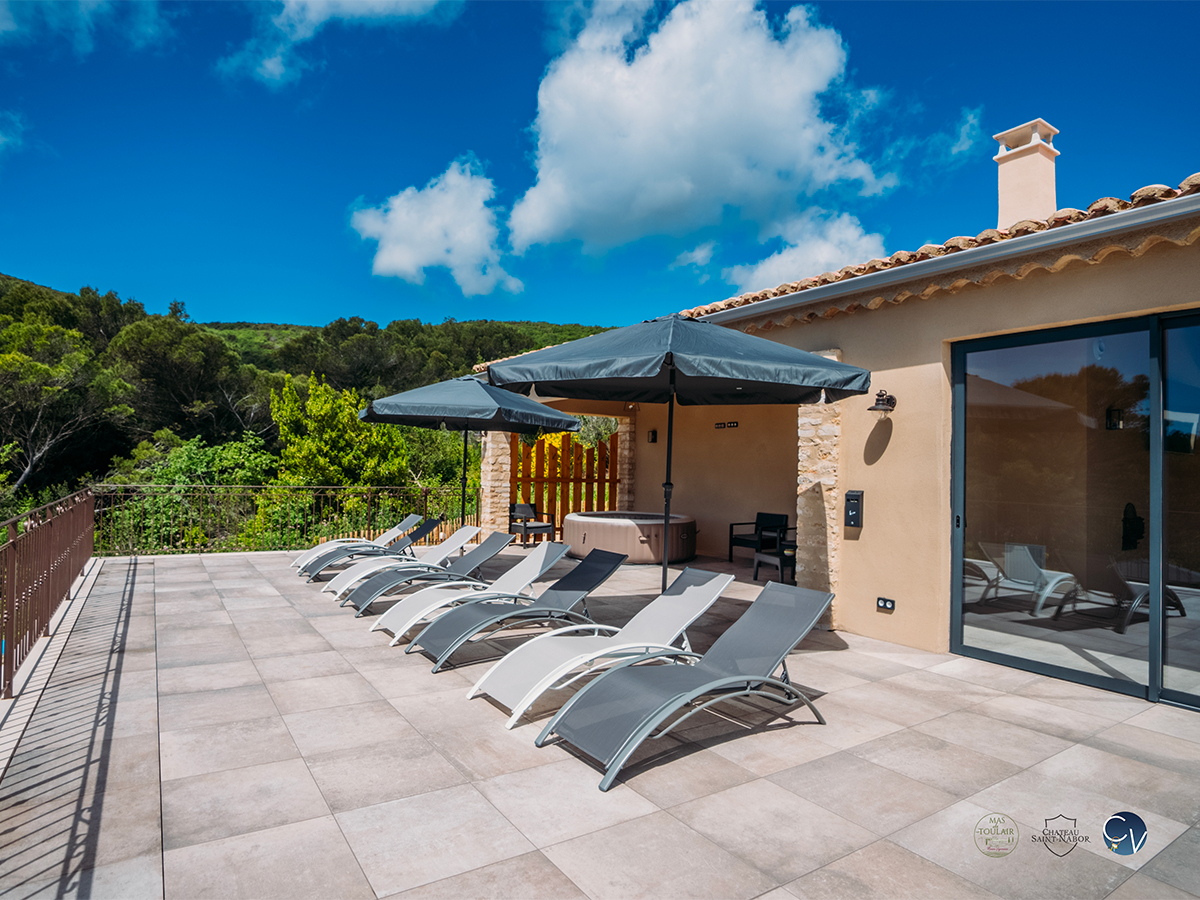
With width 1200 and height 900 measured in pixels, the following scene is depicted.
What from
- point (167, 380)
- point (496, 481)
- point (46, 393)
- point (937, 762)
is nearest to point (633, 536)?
point (496, 481)

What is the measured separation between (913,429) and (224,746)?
5365 millimetres

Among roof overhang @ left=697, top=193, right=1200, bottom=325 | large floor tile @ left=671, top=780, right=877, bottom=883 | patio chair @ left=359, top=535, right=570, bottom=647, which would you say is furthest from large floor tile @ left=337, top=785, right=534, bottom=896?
roof overhang @ left=697, top=193, right=1200, bottom=325

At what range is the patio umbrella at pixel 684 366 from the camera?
453 cm

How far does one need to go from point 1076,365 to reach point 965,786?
10.9ft

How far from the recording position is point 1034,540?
5191 mm

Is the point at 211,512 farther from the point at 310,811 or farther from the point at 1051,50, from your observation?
the point at 1051,50

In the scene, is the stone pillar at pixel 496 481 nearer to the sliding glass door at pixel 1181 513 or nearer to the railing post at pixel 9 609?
the railing post at pixel 9 609

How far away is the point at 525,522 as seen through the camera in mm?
11227

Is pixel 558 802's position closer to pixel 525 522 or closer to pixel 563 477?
pixel 525 522

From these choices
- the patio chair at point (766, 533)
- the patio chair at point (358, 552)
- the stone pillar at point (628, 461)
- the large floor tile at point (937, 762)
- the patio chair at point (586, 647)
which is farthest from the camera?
the stone pillar at point (628, 461)

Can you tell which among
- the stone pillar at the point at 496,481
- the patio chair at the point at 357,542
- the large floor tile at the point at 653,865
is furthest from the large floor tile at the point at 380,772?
the stone pillar at the point at 496,481

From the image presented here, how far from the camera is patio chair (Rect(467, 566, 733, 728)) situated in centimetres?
388

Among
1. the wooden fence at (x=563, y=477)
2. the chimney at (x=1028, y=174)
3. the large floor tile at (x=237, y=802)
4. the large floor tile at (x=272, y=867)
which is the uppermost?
the chimney at (x=1028, y=174)

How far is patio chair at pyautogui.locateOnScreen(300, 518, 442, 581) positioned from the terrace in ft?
10.0
